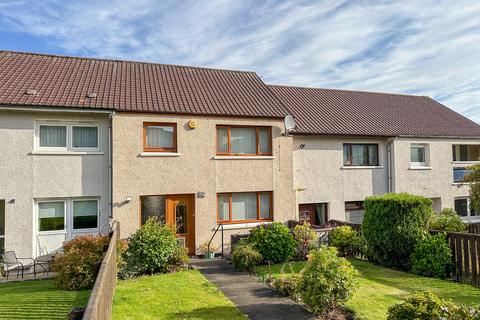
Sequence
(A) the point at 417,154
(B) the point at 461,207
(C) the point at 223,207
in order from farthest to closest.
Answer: (B) the point at 461,207 < (A) the point at 417,154 < (C) the point at 223,207

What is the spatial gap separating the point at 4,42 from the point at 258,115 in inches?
486

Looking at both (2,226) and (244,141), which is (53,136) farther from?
(244,141)

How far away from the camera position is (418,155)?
20969 millimetres

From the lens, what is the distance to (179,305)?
323 inches

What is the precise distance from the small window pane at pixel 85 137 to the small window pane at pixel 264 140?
22.6 ft

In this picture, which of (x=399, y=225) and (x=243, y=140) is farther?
(x=243, y=140)

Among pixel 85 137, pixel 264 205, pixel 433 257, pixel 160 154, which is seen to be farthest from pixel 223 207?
pixel 433 257

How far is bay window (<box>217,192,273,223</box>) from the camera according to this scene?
50.8 feet

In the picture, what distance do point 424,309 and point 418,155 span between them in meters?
17.0

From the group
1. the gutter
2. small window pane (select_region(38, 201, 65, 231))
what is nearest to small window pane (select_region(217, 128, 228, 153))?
the gutter

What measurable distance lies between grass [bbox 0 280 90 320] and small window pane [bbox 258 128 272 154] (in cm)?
918

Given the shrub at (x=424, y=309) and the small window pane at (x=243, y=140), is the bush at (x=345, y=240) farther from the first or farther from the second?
the shrub at (x=424, y=309)

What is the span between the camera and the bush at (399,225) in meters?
11.7

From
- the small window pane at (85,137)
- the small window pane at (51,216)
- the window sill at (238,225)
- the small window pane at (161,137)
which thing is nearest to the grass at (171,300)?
the window sill at (238,225)
